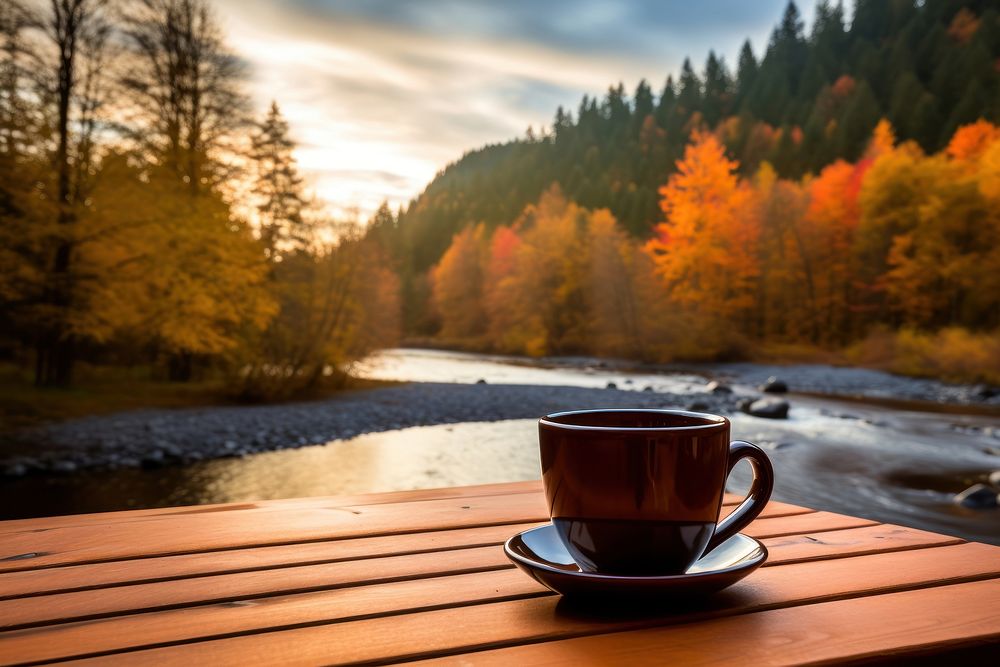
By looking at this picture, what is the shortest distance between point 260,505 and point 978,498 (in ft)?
20.2

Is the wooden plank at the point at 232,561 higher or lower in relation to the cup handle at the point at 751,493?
lower

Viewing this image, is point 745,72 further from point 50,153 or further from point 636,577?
point 636,577

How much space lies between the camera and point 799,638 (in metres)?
0.59

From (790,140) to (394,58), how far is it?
81.9 ft

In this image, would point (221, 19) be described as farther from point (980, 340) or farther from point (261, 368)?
point (980, 340)

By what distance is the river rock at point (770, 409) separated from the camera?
1030 centimetres

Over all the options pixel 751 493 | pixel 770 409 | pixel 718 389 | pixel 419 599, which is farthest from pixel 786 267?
pixel 419 599

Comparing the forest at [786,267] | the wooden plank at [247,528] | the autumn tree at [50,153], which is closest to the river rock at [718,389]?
the forest at [786,267]

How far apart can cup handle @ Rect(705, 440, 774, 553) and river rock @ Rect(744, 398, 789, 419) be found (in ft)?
33.5

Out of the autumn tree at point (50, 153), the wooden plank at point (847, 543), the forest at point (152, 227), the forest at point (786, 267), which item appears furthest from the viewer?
the forest at point (786, 267)

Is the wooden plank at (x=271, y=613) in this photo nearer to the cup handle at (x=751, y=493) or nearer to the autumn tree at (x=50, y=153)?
the cup handle at (x=751, y=493)

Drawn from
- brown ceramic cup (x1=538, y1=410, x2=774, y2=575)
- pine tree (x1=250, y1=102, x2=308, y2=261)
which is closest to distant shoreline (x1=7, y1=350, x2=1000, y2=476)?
pine tree (x1=250, y1=102, x2=308, y2=261)

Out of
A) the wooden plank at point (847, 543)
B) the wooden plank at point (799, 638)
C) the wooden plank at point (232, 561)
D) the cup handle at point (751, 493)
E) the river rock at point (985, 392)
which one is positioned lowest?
the river rock at point (985, 392)

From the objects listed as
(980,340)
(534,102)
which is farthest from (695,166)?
(534,102)
